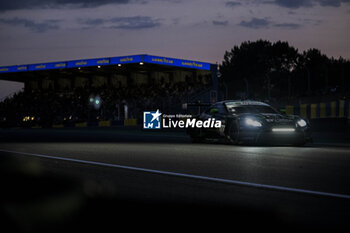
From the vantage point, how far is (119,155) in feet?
34.9

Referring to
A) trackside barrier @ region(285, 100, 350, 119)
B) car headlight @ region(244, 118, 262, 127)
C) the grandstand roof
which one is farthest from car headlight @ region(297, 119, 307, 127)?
the grandstand roof

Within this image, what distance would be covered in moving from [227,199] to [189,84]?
145 feet

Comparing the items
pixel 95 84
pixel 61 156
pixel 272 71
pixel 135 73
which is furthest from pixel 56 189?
pixel 272 71

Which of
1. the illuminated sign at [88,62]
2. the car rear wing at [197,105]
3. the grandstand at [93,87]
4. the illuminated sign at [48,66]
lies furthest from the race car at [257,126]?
the illuminated sign at [48,66]

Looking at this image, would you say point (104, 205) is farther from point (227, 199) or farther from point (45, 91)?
point (45, 91)

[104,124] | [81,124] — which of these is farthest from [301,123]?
[81,124]

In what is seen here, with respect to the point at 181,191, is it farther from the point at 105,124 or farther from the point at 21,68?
the point at 21,68

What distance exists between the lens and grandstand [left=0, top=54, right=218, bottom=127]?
1780 inches

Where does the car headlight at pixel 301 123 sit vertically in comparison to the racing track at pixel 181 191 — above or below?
above

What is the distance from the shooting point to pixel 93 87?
55.5m

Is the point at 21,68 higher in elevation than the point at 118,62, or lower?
higher

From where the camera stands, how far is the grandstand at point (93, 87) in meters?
45.2

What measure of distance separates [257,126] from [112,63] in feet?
116

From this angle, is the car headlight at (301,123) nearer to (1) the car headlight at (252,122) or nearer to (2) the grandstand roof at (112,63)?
(1) the car headlight at (252,122)
